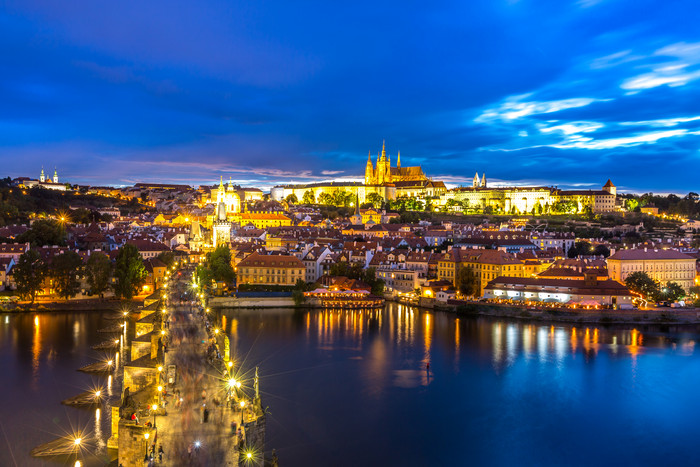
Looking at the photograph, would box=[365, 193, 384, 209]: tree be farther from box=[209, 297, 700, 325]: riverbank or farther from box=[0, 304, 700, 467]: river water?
box=[0, 304, 700, 467]: river water

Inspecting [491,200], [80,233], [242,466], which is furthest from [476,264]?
[491,200]

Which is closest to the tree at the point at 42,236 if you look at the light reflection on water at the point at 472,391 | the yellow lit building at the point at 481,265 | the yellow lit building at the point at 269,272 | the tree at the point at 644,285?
the yellow lit building at the point at 269,272

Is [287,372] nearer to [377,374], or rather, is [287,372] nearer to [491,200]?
[377,374]

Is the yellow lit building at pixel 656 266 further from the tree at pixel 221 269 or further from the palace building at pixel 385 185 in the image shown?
the palace building at pixel 385 185

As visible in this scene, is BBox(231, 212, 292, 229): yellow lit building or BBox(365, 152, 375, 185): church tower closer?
BBox(231, 212, 292, 229): yellow lit building

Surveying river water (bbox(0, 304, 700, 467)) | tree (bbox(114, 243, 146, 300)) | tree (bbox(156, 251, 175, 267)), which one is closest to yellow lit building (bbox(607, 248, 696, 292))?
river water (bbox(0, 304, 700, 467))
